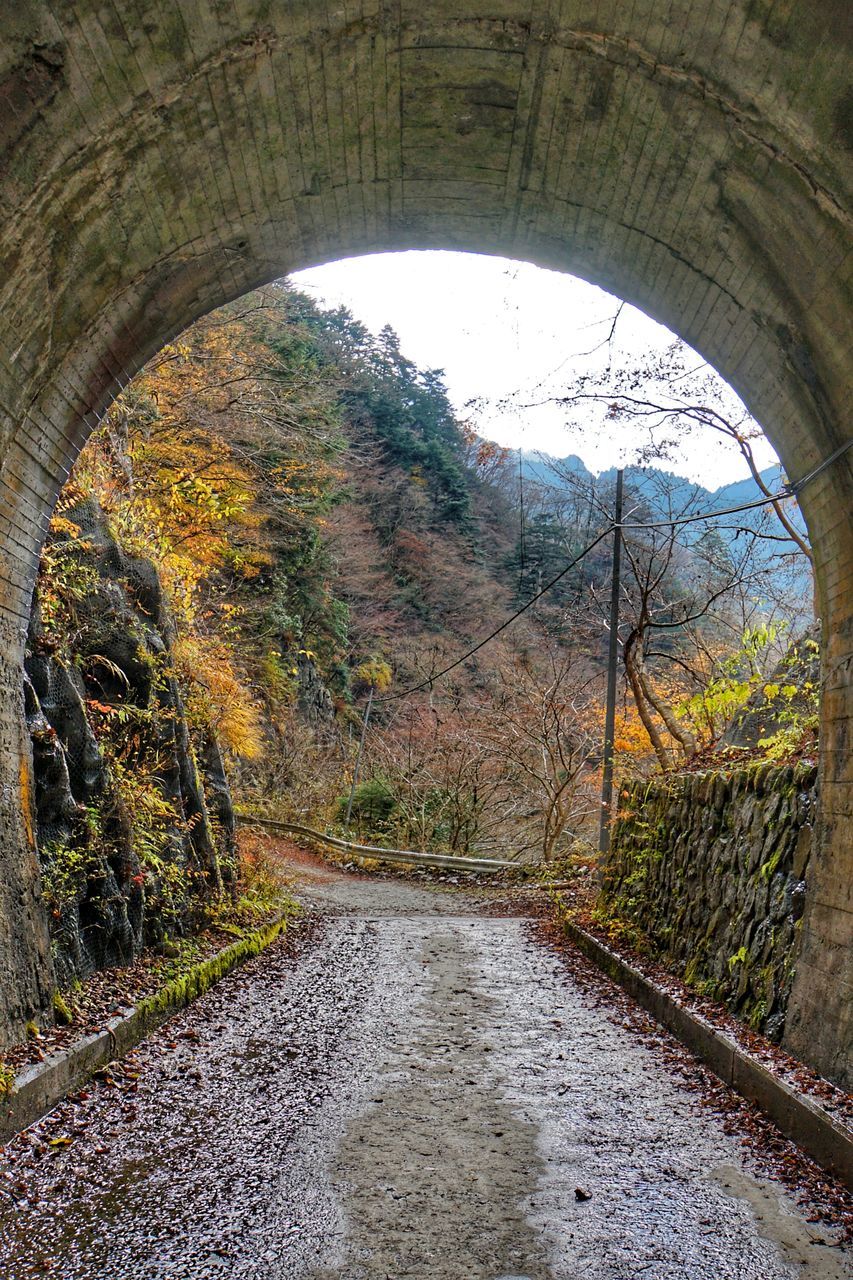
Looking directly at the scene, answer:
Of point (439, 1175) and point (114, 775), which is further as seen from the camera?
point (114, 775)

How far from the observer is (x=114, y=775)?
24.3 ft

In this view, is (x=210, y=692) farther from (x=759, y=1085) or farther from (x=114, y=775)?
(x=759, y=1085)

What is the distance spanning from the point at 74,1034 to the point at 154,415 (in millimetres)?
11877

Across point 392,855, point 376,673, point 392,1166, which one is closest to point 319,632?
point 376,673

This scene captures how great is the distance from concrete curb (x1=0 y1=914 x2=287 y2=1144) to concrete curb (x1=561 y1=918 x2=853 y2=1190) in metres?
3.60

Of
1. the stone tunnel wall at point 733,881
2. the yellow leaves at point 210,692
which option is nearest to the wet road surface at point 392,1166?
the stone tunnel wall at point 733,881

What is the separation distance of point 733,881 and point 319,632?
24.9 m

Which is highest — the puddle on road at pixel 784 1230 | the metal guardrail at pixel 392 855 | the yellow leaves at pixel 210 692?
the yellow leaves at pixel 210 692

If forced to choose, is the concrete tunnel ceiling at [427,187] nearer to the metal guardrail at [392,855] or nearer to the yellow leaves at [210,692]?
the yellow leaves at [210,692]

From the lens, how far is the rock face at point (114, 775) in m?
6.00

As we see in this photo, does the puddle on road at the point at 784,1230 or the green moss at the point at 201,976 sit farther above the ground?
the puddle on road at the point at 784,1230

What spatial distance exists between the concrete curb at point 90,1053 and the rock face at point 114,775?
0.45m

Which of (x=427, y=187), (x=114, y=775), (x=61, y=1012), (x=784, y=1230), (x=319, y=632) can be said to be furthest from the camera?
(x=319, y=632)

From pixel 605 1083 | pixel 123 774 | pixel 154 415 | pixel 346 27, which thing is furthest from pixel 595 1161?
pixel 154 415
